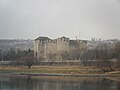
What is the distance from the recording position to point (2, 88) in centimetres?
1870

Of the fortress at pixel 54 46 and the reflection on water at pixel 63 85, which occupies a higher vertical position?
the fortress at pixel 54 46

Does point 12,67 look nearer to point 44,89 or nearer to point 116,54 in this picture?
point 116,54

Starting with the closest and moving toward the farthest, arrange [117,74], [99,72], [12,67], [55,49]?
1. [117,74]
2. [99,72]
3. [12,67]
4. [55,49]

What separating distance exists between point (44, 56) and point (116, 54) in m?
15.4

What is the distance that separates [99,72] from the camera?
30641mm

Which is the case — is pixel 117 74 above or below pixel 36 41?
below

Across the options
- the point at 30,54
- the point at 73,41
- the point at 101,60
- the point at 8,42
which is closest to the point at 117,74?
the point at 101,60

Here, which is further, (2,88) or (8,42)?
(8,42)

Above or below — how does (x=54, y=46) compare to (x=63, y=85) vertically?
above

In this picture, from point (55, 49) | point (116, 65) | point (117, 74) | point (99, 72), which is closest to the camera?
point (117, 74)

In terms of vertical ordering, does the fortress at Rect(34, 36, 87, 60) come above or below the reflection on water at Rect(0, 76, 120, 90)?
above

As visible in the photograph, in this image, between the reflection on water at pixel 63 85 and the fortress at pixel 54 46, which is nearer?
the reflection on water at pixel 63 85

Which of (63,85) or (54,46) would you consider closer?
(63,85)

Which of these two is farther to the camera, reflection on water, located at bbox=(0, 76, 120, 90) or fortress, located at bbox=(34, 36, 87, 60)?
fortress, located at bbox=(34, 36, 87, 60)
